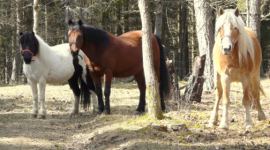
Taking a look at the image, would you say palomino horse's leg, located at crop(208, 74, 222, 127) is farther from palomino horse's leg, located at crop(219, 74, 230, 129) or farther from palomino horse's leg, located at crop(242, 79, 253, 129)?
palomino horse's leg, located at crop(242, 79, 253, 129)

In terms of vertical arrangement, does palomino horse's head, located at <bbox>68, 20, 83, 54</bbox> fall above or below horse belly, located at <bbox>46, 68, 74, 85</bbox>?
above

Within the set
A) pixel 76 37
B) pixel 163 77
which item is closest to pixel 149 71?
pixel 76 37

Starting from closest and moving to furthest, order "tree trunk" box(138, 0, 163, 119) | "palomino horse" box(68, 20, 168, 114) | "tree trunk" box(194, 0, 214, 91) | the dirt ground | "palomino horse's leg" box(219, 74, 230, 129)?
the dirt ground < "palomino horse's leg" box(219, 74, 230, 129) < "tree trunk" box(138, 0, 163, 119) < "palomino horse" box(68, 20, 168, 114) < "tree trunk" box(194, 0, 214, 91)

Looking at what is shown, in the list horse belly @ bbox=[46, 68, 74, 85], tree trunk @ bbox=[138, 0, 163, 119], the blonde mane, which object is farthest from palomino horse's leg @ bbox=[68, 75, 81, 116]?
the blonde mane

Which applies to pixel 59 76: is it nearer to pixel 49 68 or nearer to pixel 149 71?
pixel 49 68

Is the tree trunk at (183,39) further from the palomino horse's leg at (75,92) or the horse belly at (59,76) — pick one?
the horse belly at (59,76)

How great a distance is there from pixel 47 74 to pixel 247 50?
563 centimetres

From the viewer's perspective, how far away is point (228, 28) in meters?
8.05

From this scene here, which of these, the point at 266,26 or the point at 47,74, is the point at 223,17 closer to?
the point at 47,74

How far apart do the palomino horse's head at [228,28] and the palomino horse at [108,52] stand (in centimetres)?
334

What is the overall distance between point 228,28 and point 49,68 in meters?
5.55

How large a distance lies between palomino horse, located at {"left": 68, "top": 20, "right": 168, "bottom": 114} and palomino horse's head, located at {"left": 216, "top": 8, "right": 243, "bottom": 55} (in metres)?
3.34

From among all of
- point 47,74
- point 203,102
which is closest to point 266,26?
point 203,102

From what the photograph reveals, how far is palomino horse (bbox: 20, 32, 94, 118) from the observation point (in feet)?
37.3
